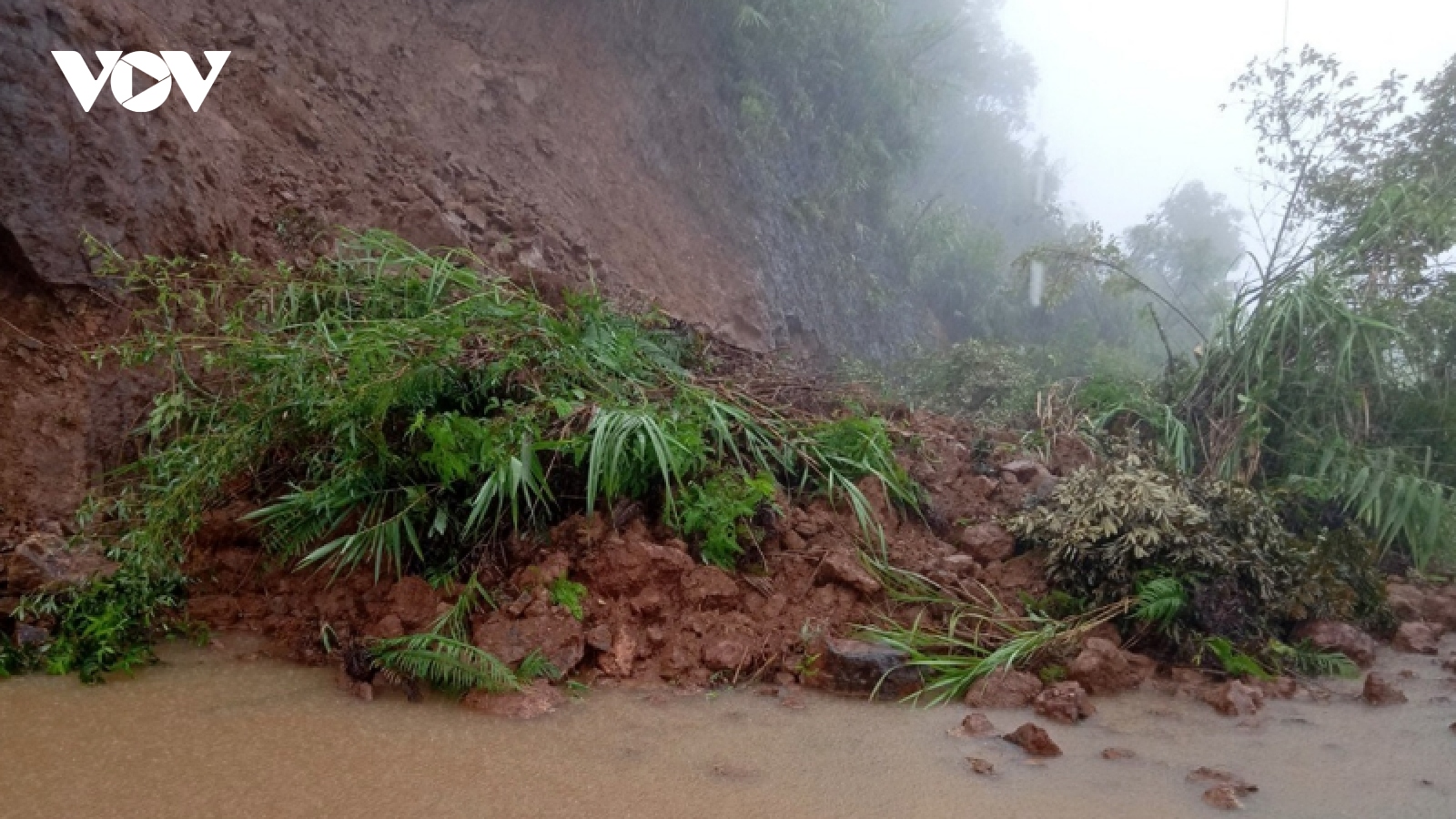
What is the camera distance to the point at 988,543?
13.9 ft

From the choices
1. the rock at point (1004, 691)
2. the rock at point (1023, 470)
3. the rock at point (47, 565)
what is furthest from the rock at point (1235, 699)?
the rock at point (47, 565)

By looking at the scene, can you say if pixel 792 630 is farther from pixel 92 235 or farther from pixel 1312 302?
pixel 1312 302

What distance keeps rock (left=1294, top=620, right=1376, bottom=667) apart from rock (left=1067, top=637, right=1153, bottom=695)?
0.88 m

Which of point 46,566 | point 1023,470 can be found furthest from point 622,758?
point 1023,470

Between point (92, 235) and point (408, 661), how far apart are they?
7.93 ft

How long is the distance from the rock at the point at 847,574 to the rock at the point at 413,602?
1.39 m

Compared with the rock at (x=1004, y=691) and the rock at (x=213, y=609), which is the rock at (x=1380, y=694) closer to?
the rock at (x=1004, y=691)

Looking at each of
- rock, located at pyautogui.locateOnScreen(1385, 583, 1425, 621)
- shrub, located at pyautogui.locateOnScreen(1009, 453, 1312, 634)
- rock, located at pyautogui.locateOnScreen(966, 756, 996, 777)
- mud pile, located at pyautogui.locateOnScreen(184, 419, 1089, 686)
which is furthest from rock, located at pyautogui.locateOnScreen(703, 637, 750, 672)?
rock, located at pyautogui.locateOnScreen(1385, 583, 1425, 621)

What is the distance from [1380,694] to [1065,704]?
1161 mm

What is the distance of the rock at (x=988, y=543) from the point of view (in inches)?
166

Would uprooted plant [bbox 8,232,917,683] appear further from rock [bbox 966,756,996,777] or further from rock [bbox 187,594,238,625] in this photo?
rock [bbox 966,756,996,777]

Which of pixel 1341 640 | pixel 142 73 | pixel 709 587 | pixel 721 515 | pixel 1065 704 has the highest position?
pixel 142 73

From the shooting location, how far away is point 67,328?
150 inches

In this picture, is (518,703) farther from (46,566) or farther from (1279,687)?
(1279,687)
